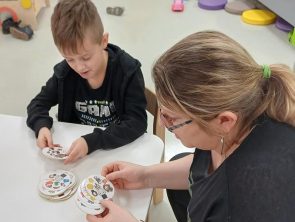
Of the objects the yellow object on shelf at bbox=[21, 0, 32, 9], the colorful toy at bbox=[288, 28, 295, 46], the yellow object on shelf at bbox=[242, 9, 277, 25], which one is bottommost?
the colorful toy at bbox=[288, 28, 295, 46]

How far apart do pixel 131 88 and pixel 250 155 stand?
0.60m

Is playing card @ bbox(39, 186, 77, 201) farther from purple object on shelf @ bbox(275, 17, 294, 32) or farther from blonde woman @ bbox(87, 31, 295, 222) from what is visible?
purple object on shelf @ bbox(275, 17, 294, 32)

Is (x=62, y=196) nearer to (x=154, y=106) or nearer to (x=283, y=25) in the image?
(x=154, y=106)

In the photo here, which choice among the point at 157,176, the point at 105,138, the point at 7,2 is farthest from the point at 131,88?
the point at 7,2

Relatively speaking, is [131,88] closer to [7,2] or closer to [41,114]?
[41,114]

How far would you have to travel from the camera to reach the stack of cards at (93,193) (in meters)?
0.83

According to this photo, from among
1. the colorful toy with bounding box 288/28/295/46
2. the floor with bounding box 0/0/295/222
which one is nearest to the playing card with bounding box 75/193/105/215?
the floor with bounding box 0/0/295/222

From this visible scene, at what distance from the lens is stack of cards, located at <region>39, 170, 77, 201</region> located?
0.90m

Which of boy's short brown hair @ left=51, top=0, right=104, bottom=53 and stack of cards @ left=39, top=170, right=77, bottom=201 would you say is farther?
boy's short brown hair @ left=51, top=0, right=104, bottom=53

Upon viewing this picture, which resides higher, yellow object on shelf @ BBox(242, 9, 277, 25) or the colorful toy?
yellow object on shelf @ BBox(242, 9, 277, 25)

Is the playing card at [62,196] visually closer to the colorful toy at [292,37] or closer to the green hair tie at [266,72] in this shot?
the green hair tie at [266,72]

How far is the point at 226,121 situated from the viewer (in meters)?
0.75

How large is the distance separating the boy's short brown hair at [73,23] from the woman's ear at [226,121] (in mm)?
557

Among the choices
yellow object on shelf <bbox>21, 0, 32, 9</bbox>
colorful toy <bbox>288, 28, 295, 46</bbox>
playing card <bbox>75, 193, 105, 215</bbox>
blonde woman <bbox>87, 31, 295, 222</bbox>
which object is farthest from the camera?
yellow object on shelf <bbox>21, 0, 32, 9</bbox>
